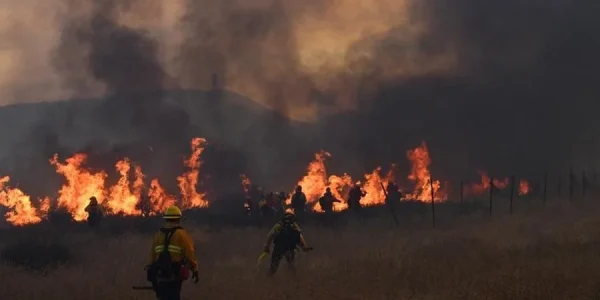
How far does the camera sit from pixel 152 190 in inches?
1371

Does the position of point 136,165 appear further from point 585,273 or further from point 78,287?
point 585,273

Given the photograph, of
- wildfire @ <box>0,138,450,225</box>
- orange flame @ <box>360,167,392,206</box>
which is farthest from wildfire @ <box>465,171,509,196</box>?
orange flame @ <box>360,167,392,206</box>

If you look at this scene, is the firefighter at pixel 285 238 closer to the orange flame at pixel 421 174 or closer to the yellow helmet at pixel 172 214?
the yellow helmet at pixel 172 214

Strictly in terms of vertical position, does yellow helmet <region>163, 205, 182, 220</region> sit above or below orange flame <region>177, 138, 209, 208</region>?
below

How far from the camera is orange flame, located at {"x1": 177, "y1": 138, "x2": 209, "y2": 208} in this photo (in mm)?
38362

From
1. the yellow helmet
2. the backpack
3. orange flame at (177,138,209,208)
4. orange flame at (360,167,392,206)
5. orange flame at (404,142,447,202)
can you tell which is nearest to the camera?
the backpack

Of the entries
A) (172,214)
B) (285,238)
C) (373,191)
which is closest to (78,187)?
(373,191)

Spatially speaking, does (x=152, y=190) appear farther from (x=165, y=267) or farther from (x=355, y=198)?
(x=165, y=267)

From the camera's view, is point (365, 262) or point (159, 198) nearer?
point (365, 262)

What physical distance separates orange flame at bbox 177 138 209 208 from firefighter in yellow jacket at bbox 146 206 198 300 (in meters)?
27.8

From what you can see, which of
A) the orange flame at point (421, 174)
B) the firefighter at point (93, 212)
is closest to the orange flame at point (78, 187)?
the firefighter at point (93, 212)

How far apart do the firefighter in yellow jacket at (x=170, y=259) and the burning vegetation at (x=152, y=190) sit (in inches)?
831

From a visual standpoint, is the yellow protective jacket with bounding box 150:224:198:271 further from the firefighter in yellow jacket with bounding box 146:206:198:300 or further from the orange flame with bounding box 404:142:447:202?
the orange flame with bounding box 404:142:447:202

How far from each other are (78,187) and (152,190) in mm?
4237
